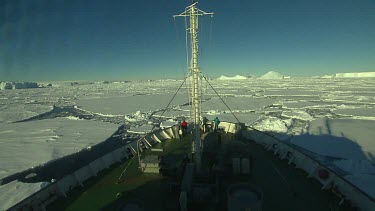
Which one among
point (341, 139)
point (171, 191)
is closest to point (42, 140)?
point (171, 191)

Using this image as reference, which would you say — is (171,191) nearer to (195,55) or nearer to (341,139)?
(195,55)

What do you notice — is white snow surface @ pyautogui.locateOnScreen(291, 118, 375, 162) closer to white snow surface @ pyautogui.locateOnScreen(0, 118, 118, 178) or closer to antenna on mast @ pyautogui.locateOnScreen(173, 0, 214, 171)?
antenna on mast @ pyautogui.locateOnScreen(173, 0, 214, 171)

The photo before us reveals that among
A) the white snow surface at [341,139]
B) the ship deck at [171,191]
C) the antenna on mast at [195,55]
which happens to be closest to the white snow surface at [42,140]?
the ship deck at [171,191]

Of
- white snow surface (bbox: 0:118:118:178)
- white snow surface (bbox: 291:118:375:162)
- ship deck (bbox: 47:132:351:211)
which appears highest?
ship deck (bbox: 47:132:351:211)

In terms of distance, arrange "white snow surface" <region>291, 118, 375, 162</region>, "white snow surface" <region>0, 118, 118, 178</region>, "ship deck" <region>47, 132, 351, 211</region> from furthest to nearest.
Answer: "white snow surface" <region>0, 118, 118, 178</region> → "white snow surface" <region>291, 118, 375, 162</region> → "ship deck" <region>47, 132, 351, 211</region>

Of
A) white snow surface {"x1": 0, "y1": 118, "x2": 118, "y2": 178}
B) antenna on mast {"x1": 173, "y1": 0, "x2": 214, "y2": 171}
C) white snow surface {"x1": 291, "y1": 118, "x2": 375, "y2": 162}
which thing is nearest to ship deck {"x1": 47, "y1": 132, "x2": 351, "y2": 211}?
antenna on mast {"x1": 173, "y1": 0, "x2": 214, "y2": 171}

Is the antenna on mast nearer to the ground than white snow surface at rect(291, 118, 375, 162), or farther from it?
farther from it
